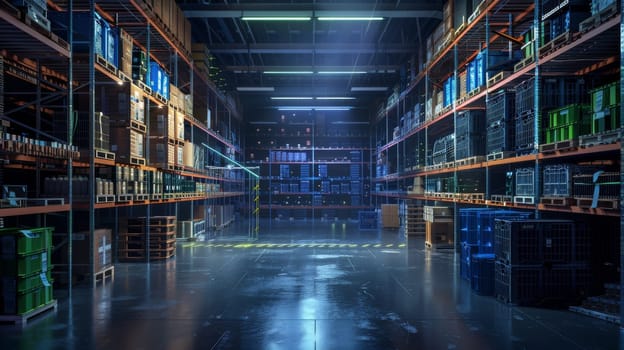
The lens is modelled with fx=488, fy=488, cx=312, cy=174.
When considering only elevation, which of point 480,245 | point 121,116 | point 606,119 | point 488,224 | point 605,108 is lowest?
point 480,245

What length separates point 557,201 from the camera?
7059 millimetres

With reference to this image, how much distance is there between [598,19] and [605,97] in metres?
0.98

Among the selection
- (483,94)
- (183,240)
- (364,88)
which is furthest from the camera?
(364,88)

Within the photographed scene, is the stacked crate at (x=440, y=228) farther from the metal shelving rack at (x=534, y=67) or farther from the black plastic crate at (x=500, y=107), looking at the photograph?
the black plastic crate at (x=500, y=107)

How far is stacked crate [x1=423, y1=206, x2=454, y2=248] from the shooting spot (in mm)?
13078

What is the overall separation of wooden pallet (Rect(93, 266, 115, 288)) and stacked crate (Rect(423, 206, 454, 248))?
26.4ft

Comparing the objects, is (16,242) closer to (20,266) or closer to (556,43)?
(20,266)

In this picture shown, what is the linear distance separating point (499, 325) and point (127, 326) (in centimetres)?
422

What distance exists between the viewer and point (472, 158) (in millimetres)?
10734

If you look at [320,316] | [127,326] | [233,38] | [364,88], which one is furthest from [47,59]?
[364,88]

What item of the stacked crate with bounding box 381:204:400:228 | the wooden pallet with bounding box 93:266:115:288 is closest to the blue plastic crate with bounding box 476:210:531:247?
the wooden pallet with bounding box 93:266:115:288

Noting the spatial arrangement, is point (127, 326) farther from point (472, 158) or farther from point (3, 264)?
point (472, 158)

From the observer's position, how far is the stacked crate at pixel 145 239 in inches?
421

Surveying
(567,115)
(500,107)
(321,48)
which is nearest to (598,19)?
(567,115)
